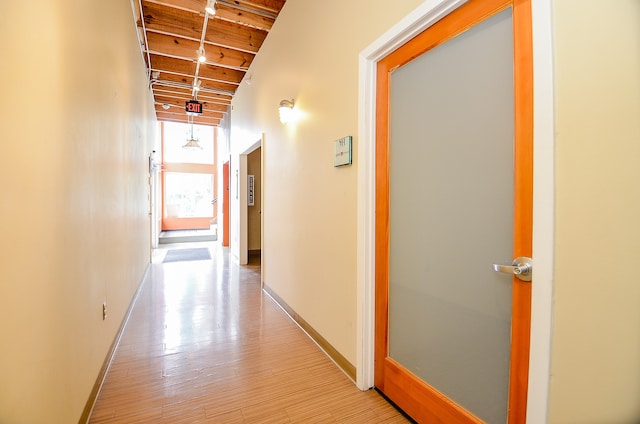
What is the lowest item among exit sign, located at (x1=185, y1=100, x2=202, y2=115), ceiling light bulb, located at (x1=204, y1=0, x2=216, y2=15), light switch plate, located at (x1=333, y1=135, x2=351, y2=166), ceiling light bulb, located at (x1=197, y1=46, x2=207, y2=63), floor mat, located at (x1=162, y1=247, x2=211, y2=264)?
floor mat, located at (x1=162, y1=247, x2=211, y2=264)

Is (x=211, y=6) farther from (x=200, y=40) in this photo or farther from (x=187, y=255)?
(x=187, y=255)

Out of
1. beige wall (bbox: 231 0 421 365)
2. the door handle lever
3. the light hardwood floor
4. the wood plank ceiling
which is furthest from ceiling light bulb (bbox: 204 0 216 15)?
the door handle lever

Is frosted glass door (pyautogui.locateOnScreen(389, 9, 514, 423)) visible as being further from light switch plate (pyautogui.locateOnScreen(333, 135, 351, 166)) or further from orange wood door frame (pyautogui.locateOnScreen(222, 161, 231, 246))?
orange wood door frame (pyautogui.locateOnScreen(222, 161, 231, 246))

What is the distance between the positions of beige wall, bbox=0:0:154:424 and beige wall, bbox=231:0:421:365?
1586 mm

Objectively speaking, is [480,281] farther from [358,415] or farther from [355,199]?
[358,415]

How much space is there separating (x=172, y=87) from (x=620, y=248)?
700cm

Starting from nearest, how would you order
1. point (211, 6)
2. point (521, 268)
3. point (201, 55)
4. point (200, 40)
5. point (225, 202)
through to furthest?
point (521, 268), point (211, 6), point (200, 40), point (201, 55), point (225, 202)

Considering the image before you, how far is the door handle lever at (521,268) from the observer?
110 cm

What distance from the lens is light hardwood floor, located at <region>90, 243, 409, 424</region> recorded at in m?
1.72

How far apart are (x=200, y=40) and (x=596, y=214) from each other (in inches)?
186

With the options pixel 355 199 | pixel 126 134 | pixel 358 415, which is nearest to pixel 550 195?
pixel 355 199

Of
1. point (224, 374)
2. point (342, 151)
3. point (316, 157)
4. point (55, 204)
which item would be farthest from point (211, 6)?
point (224, 374)

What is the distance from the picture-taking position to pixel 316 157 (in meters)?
2.62

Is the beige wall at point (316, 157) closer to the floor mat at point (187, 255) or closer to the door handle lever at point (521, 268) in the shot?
the door handle lever at point (521, 268)
